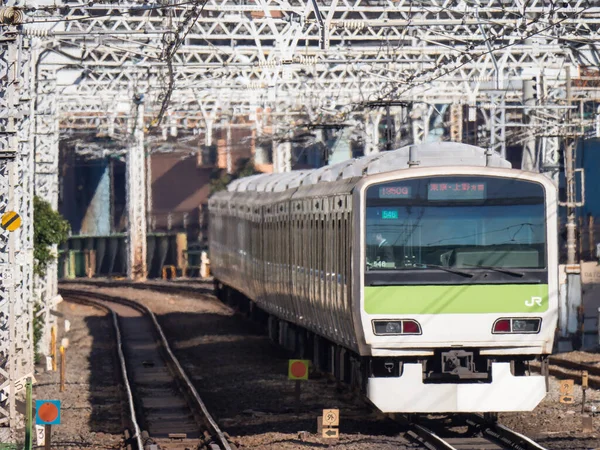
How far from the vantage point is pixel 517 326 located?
45.8 feet

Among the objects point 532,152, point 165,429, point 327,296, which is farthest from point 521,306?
point 532,152

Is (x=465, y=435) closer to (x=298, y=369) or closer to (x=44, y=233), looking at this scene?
(x=298, y=369)

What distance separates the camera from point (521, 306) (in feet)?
45.7

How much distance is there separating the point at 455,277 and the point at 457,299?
221 millimetres

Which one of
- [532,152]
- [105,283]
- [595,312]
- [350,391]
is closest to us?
[350,391]

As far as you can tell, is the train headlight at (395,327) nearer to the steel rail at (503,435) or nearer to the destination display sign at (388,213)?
the destination display sign at (388,213)

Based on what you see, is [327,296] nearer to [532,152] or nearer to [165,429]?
[165,429]

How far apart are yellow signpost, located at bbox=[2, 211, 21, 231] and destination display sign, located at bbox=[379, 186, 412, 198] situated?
158 inches

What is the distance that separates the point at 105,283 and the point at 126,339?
21021 mm

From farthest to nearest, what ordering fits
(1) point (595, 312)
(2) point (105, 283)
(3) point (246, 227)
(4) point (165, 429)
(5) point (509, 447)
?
(2) point (105, 283) → (3) point (246, 227) → (1) point (595, 312) → (4) point (165, 429) → (5) point (509, 447)

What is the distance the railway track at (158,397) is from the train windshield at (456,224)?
2.68 m

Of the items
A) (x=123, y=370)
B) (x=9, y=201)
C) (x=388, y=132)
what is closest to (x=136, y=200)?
(x=123, y=370)

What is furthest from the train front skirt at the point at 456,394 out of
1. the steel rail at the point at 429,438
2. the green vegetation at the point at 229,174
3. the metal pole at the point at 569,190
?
the green vegetation at the point at 229,174

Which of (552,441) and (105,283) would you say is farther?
(105,283)
